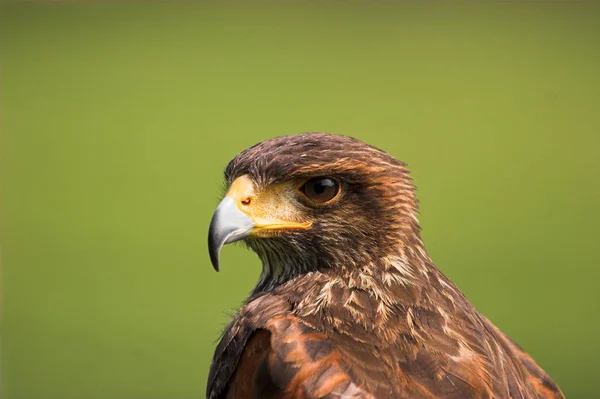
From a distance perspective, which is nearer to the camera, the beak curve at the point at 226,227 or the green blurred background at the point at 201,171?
the beak curve at the point at 226,227

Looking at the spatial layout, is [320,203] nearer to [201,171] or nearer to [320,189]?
[320,189]

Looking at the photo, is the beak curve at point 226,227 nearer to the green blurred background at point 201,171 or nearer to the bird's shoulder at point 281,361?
the bird's shoulder at point 281,361

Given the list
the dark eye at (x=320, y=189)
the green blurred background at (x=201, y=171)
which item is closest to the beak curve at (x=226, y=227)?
the dark eye at (x=320, y=189)

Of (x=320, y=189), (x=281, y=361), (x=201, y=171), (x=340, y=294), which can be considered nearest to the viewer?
(x=281, y=361)

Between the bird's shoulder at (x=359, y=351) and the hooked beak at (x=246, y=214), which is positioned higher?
the hooked beak at (x=246, y=214)

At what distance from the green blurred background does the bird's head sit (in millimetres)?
4272

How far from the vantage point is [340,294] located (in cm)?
361

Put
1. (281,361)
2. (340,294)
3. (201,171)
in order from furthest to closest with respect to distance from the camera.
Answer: (201,171) < (340,294) < (281,361)

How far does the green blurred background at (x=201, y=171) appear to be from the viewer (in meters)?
9.40

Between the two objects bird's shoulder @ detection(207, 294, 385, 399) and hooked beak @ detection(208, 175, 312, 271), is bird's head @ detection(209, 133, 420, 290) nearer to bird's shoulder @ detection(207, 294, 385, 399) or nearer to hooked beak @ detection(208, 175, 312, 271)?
hooked beak @ detection(208, 175, 312, 271)

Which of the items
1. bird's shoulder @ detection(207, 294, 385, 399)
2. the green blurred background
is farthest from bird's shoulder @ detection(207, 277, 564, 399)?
the green blurred background

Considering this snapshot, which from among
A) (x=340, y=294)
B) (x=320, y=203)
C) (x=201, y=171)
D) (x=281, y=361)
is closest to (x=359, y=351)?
(x=281, y=361)

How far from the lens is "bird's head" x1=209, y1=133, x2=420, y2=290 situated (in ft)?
12.2

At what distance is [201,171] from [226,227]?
8783 mm
